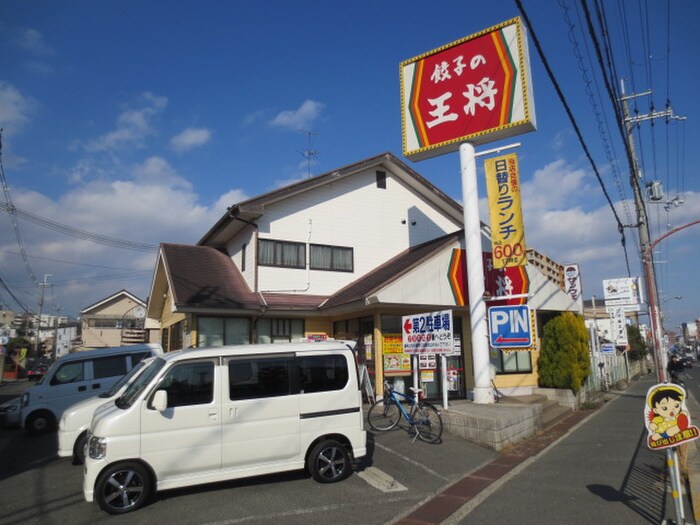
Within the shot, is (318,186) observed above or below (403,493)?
above

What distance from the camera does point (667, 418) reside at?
5.18 m

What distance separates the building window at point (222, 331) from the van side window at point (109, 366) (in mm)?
2614

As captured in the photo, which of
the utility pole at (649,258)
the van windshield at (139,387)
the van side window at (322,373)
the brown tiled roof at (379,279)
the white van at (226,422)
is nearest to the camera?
the white van at (226,422)

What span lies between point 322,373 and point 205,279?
926 centimetres

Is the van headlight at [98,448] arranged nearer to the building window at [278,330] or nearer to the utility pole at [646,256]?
the building window at [278,330]

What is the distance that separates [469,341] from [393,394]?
616 cm

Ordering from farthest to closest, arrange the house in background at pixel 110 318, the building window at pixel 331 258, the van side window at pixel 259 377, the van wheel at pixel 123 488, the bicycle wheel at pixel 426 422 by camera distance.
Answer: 1. the house in background at pixel 110 318
2. the building window at pixel 331 258
3. the bicycle wheel at pixel 426 422
4. the van side window at pixel 259 377
5. the van wheel at pixel 123 488

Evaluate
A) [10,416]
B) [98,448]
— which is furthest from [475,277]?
[10,416]

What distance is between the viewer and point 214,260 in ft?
55.7

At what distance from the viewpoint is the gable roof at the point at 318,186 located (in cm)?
1495

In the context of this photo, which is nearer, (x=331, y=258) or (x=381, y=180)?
(x=331, y=258)

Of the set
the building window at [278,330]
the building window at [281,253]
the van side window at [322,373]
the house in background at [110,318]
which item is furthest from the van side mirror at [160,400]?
the house in background at [110,318]

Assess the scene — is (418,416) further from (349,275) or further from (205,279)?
(205,279)

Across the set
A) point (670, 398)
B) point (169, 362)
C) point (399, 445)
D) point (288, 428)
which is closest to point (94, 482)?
point (169, 362)
